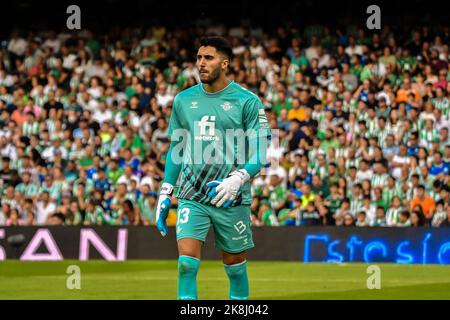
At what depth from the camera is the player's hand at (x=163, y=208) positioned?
387 inches

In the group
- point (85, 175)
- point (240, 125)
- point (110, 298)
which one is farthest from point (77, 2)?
point (240, 125)

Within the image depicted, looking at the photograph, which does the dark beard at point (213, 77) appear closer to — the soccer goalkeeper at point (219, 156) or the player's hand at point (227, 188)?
the soccer goalkeeper at point (219, 156)

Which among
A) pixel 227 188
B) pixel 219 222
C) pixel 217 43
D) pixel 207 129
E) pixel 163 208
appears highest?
pixel 217 43

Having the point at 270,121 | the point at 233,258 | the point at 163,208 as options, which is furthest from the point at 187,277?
the point at 270,121

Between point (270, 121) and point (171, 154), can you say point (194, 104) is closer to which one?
point (171, 154)

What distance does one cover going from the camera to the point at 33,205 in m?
21.3

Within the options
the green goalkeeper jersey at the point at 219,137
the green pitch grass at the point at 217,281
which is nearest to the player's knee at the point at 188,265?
the green goalkeeper jersey at the point at 219,137

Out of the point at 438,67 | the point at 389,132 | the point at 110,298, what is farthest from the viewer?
A: the point at 438,67

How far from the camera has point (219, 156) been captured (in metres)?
9.75

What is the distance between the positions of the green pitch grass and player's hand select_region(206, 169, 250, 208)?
329cm

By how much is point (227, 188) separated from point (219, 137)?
0.52m

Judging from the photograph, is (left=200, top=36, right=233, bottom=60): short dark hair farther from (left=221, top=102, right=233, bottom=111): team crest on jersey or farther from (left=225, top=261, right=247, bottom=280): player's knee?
(left=225, top=261, right=247, bottom=280): player's knee

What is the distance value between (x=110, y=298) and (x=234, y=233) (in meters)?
3.52

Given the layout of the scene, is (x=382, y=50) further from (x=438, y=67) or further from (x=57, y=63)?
(x=57, y=63)
